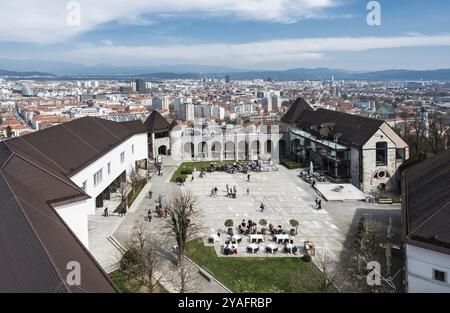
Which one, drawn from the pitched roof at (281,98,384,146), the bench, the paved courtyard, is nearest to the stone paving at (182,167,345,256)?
the paved courtyard

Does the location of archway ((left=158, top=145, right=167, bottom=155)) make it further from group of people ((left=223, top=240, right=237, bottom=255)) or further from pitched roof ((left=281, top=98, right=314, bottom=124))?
group of people ((left=223, top=240, right=237, bottom=255))

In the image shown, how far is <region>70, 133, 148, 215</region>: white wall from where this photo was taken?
3893cm

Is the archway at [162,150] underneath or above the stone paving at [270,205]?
above

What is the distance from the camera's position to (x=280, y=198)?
47188mm

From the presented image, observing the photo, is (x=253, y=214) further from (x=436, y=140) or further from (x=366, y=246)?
(x=436, y=140)

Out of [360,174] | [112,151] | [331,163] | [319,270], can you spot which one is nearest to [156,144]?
[112,151]

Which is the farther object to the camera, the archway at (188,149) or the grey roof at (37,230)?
the archway at (188,149)

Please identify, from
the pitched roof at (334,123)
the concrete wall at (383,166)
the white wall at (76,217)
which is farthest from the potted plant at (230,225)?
the pitched roof at (334,123)

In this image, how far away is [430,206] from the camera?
24.4m

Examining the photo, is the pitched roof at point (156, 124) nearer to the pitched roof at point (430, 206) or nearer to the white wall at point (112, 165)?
the white wall at point (112, 165)

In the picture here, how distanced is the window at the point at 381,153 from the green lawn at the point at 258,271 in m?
25.8

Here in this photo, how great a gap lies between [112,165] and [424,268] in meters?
35.0

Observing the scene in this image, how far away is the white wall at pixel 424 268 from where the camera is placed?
21375mm
